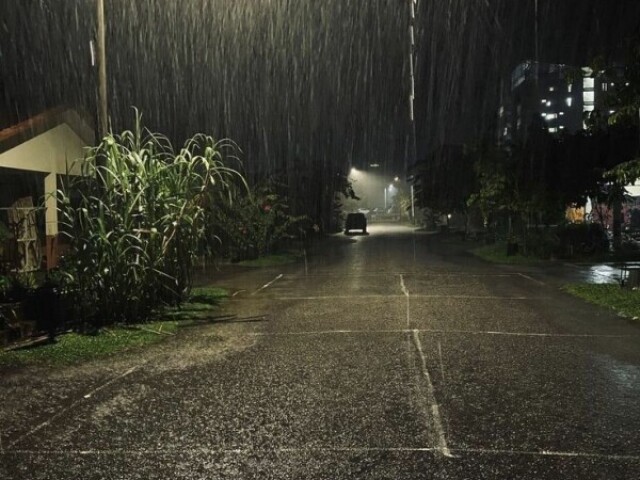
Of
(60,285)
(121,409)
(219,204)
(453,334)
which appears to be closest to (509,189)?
(219,204)

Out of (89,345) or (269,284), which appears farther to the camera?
(269,284)

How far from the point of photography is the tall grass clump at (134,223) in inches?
366

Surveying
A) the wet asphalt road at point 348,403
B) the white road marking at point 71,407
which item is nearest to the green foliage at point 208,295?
the wet asphalt road at point 348,403

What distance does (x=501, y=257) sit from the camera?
2348cm

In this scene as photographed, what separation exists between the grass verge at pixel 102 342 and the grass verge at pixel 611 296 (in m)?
6.75

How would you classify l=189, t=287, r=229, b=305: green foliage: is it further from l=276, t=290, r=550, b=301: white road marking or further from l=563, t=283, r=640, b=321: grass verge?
l=563, t=283, r=640, b=321: grass verge

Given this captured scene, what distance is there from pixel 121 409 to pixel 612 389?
439 centimetres

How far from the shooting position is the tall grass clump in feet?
30.5

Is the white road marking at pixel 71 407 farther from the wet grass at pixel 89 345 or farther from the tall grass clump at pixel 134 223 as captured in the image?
the tall grass clump at pixel 134 223

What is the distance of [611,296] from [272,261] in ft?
44.5

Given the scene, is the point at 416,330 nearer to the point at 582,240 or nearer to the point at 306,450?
the point at 306,450

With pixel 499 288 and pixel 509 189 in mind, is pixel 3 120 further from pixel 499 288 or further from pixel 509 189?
pixel 509 189

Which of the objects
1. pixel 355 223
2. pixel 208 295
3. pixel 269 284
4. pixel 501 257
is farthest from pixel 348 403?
pixel 355 223


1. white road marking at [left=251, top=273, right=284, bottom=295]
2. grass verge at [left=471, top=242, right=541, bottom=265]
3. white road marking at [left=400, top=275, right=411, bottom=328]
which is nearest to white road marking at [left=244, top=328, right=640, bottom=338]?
white road marking at [left=400, top=275, right=411, bottom=328]
